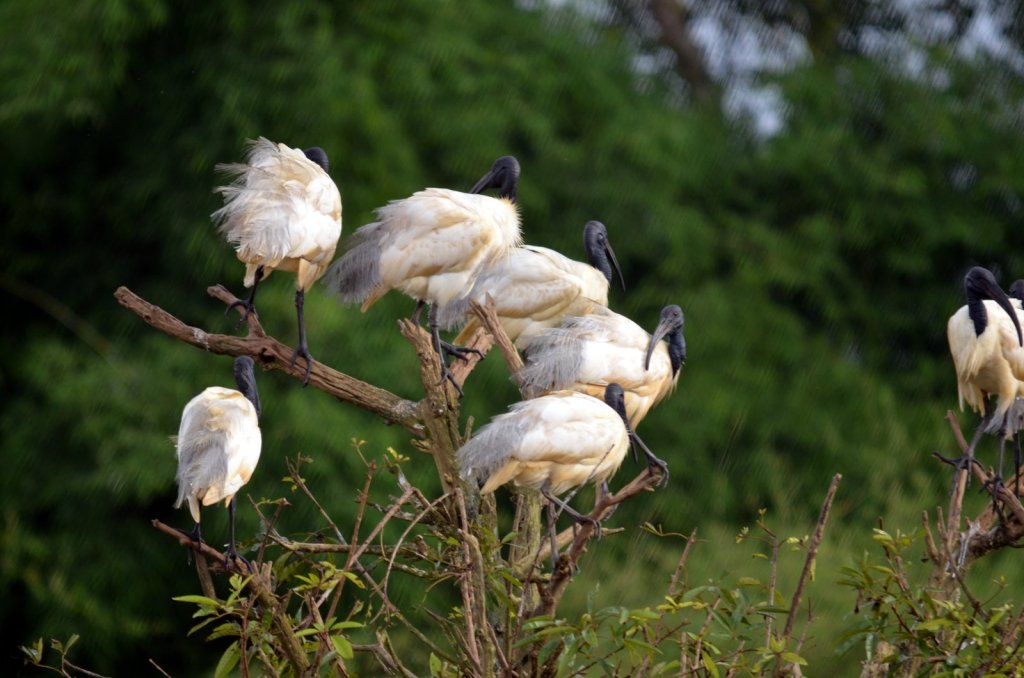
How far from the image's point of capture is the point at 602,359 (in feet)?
15.3

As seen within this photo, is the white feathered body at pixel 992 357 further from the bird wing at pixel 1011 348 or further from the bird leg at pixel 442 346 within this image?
the bird leg at pixel 442 346

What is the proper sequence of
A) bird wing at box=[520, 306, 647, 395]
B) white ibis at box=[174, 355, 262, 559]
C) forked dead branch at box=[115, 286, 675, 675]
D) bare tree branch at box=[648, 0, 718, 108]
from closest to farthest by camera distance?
forked dead branch at box=[115, 286, 675, 675]
white ibis at box=[174, 355, 262, 559]
bird wing at box=[520, 306, 647, 395]
bare tree branch at box=[648, 0, 718, 108]

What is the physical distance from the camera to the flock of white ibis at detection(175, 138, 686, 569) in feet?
13.0

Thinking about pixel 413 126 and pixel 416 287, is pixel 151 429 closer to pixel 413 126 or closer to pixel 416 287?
pixel 413 126

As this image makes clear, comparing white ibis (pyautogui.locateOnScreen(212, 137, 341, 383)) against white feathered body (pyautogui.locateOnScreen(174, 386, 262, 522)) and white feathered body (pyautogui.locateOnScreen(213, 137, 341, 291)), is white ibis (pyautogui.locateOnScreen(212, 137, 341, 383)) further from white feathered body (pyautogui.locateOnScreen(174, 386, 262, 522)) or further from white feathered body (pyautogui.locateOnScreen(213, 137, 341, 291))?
white feathered body (pyautogui.locateOnScreen(174, 386, 262, 522))

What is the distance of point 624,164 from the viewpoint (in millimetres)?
9727

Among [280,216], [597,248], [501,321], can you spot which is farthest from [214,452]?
[597,248]

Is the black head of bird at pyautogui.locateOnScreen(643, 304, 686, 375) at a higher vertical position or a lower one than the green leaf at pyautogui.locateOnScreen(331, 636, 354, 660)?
lower

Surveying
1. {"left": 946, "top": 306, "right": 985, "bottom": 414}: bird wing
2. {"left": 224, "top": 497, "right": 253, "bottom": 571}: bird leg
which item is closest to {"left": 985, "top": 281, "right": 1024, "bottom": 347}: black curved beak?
{"left": 946, "top": 306, "right": 985, "bottom": 414}: bird wing

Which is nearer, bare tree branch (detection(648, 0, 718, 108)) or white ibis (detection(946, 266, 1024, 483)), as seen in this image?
white ibis (detection(946, 266, 1024, 483))

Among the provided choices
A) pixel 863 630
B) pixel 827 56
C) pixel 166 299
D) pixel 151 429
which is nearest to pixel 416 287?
pixel 863 630

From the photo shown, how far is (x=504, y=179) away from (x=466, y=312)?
2.43 feet

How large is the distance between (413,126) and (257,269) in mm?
4838

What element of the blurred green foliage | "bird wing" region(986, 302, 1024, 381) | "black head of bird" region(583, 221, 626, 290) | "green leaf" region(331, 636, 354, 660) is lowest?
the blurred green foliage
